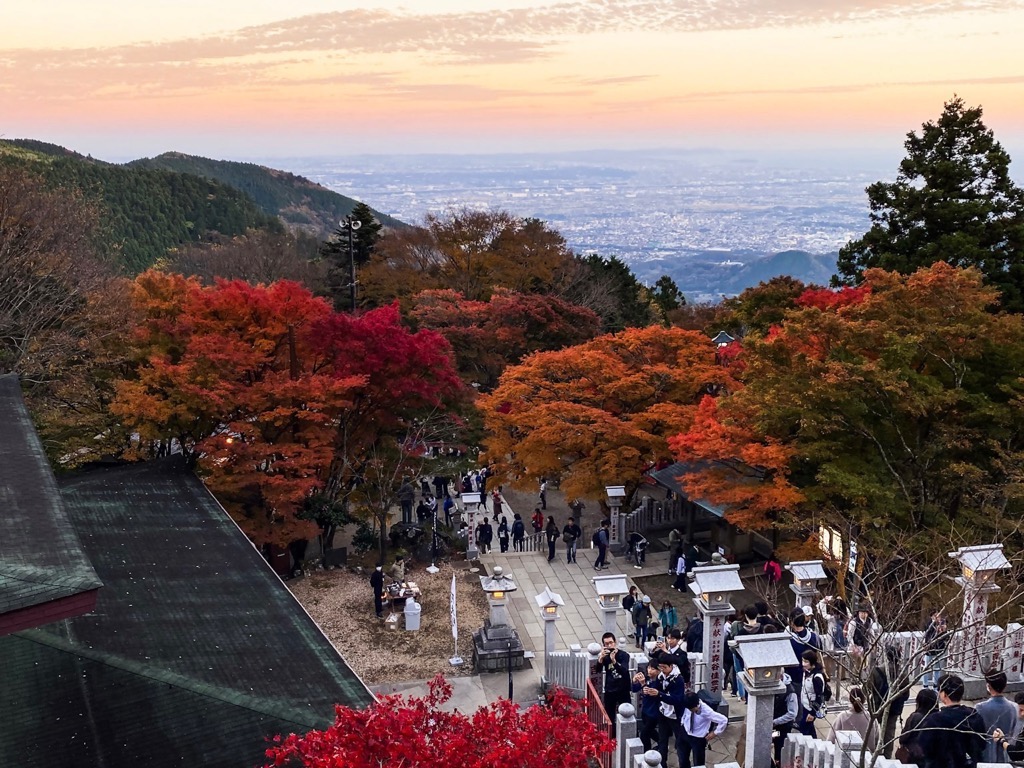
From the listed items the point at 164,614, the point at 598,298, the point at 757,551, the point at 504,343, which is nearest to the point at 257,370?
the point at 164,614

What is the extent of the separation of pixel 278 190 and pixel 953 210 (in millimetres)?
113210

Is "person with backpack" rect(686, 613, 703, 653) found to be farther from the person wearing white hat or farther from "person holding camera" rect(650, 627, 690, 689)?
"person holding camera" rect(650, 627, 690, 689)

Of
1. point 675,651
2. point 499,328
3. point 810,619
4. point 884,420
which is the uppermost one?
point 499,328

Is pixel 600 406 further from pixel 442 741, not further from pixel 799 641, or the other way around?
pixel 442 741

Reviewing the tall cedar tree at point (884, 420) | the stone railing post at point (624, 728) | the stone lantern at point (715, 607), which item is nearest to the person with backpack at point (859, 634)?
the stone lantern at point (715, 607)

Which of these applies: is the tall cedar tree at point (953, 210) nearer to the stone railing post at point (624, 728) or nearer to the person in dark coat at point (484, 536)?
the person in dark coat at point (484, 536)

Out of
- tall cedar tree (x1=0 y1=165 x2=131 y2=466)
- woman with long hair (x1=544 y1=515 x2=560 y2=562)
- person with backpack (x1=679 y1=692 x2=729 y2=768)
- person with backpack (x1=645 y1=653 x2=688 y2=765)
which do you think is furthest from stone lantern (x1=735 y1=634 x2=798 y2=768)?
tall cedar tree (x1=0 y1=165 x2=131 y2=466)

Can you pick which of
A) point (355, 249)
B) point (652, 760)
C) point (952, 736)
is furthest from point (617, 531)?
point (355, 249)

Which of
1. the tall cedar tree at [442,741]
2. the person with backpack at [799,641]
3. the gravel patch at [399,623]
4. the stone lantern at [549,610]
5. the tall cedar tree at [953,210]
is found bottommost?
the gravel patch at [399,623]

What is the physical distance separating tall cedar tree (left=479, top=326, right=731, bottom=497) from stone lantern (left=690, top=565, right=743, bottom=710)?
8.42 m

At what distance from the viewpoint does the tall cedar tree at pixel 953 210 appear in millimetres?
23406

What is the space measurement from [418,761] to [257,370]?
540 inches

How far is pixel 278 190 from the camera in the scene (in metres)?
123

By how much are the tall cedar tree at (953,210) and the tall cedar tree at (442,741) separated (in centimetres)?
2121
